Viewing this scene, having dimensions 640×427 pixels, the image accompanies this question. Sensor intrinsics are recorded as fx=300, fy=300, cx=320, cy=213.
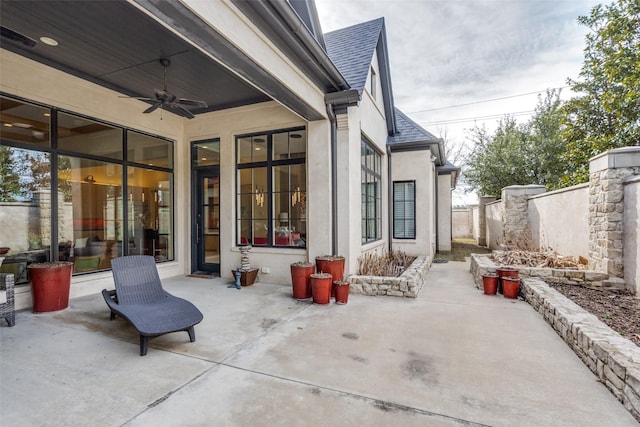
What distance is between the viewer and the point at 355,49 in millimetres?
7137

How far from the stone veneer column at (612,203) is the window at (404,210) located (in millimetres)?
4594

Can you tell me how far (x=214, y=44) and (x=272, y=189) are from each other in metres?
3.42

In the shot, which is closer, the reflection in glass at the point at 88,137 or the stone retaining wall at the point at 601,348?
the stone retaining wall at the point at 601,348

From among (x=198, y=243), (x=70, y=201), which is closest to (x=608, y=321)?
(x=198, y=243)

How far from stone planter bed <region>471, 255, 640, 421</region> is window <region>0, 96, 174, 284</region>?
23.6ft

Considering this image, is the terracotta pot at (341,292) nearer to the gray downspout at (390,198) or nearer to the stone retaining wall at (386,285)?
the stone retaining wall at (386,285)

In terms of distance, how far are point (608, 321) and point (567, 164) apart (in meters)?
12.7

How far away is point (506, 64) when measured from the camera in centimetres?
1289

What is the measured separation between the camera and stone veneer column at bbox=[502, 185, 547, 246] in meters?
9.55

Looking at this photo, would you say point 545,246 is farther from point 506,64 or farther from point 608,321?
point 506,64

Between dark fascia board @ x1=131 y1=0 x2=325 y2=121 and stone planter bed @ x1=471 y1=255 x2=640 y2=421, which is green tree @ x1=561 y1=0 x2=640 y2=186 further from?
dark fascia board @ x1=131 y1=0 x2=325 y2=121

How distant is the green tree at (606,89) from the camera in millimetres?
8961

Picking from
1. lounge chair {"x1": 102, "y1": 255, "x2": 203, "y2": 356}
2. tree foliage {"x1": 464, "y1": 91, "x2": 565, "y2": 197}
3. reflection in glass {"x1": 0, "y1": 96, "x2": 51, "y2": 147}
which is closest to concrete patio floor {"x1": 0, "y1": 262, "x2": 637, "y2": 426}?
lounge chair {"x1": 102, "y1": 255, "x2": 203, "y2": 356}

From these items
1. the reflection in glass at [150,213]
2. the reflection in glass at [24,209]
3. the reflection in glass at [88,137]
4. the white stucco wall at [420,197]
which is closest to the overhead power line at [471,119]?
the white stucco wall at [420,197]
